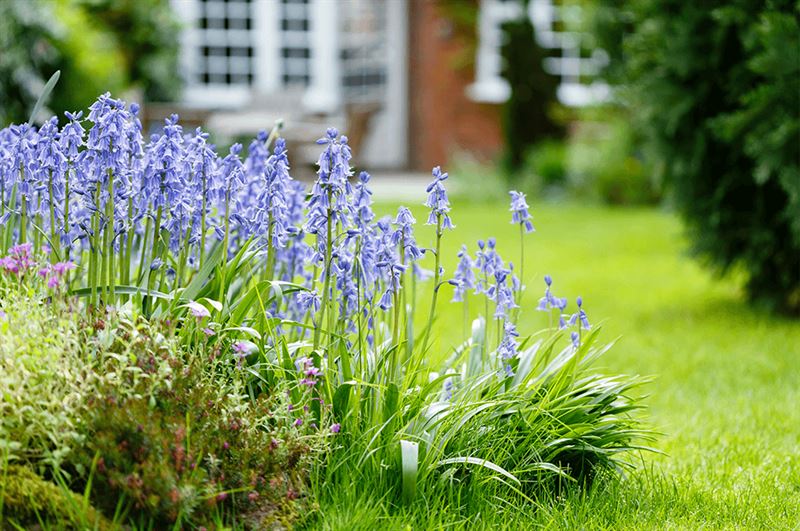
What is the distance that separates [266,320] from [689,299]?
17.8ft

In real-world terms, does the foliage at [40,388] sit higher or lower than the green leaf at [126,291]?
lower

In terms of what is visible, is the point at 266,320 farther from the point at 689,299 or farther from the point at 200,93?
the point at 200,93

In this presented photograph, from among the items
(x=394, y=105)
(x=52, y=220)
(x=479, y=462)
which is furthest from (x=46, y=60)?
(x=479, y=462)

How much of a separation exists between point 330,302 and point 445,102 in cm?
1537

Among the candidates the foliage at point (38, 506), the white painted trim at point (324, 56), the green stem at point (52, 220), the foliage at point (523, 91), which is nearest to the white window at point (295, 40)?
the white painted trim at point (324, 56)

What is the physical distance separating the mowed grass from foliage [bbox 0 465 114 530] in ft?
1.97

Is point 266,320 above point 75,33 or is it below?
below

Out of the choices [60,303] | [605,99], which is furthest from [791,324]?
[605,99]

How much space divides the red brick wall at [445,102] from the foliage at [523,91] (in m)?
2.30

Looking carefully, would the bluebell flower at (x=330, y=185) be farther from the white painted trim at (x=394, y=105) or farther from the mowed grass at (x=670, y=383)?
the white painted trim at (x=394, y=105)

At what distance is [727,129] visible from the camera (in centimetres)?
654

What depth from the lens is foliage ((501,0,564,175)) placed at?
15.5 meters

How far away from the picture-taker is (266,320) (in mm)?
2990

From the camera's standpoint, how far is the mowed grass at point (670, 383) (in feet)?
10.1
